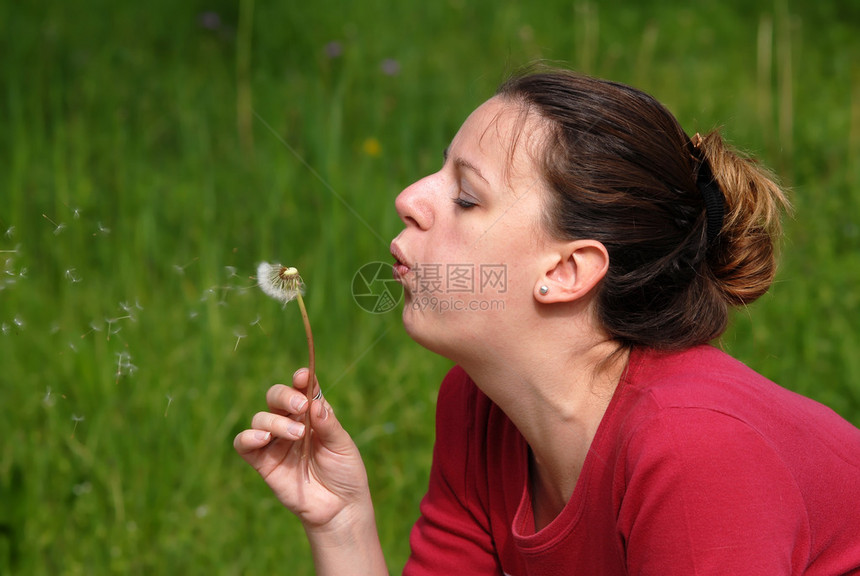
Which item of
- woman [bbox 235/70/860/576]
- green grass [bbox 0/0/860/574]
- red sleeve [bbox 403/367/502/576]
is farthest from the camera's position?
green grass [bbox 0/0/860/574]

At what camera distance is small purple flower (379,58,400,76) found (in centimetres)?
369

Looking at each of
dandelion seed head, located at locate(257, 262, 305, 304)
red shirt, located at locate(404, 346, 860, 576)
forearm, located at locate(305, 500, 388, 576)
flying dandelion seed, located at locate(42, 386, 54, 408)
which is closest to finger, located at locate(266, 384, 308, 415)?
dandelion seed head, located at locate(257, 262, 305, 304)

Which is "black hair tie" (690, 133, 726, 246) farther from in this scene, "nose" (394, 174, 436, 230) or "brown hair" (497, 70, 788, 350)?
"nose" (394, 174, 436, 230)

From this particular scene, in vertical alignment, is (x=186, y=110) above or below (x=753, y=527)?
below

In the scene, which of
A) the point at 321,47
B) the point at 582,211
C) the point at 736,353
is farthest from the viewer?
the point at 321,47

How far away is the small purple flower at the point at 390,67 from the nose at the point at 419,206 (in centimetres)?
232

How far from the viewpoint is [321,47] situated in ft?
12.7

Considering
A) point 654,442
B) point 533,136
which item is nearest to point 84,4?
point 533,136

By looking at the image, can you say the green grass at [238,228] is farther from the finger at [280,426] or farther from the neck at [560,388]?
the neck at [560,388]

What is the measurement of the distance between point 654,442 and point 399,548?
1.18 m

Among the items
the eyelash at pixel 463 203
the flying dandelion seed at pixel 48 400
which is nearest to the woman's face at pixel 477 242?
the eyelash at pixel 463 203

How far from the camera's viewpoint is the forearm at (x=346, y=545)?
1.62 m

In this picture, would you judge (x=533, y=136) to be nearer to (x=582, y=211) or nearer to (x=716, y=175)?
(x=582, y=211)

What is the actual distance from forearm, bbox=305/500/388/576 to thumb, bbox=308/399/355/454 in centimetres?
12
